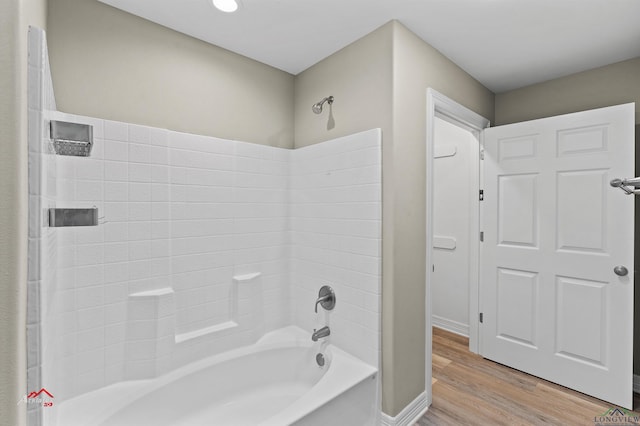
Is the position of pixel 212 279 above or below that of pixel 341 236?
below

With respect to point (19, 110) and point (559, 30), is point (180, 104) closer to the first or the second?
point (19, 110)

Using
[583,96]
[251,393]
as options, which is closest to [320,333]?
[251,393]

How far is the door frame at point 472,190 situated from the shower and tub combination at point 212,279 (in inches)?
16.4

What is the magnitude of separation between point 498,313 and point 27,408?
2.86m

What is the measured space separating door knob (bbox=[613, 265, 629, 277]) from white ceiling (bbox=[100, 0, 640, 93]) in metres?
1.47

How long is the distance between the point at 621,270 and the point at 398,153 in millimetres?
1698

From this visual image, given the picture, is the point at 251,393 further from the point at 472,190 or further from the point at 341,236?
the point at 472,190

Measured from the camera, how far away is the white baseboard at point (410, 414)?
1.74 metres

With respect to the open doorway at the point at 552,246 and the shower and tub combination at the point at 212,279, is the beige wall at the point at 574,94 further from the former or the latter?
the shower and tub combination at the point at 212,279

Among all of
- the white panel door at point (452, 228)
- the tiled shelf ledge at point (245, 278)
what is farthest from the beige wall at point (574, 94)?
the tiled shelf ledge at point (245, 278)

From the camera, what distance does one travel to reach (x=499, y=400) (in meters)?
2.01

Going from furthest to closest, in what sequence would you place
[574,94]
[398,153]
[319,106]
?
[574,94] < [319,106] < [398,153]

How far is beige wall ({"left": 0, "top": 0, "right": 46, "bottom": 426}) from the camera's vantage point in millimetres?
646

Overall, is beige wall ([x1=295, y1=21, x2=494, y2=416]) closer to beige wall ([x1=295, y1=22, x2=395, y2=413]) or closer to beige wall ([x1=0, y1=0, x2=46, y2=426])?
beige wall ([x1=295, y1=22, x2=395, y2=413])
